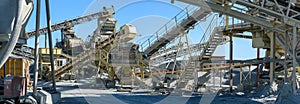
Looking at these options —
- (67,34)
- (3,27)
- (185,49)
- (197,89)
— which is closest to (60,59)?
(67,34)

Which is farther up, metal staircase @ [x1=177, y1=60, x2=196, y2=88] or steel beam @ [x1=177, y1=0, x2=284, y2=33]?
steel beam @ [x1=177, y1=0, x2=284, y2=33]

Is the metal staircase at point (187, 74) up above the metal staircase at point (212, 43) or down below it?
below

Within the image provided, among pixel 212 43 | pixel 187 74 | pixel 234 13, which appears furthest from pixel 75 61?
pixel 234 13

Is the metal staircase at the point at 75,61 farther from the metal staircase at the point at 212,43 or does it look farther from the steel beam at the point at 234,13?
the steel beam at the point at 234,13

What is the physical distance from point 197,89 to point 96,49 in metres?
8.12

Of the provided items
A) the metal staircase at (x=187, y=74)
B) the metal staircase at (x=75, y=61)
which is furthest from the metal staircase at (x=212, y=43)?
the metal staircase at (x=75, y=61)

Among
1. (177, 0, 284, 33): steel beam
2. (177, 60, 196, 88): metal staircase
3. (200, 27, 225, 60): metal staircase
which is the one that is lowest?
(177, 60, 196, 88): metal staircase

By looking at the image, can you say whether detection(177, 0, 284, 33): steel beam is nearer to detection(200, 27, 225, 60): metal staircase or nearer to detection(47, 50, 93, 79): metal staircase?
detection(200, 27, 225, 60): metal staircase

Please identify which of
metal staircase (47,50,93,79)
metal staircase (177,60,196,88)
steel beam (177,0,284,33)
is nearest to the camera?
steel beam (177,0,284,33)

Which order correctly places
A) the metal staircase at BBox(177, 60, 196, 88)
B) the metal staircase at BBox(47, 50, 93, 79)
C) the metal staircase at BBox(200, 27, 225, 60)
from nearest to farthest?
the metal staircase at BBox(200, 27, 225, 60)
the metal staircase at BBox(177, 60, 196, 88)
the metal staircase at BBox(47, 50, 93, 79)

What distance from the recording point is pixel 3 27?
7113 mm

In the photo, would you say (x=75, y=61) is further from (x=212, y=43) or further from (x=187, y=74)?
(x=212, y=43)

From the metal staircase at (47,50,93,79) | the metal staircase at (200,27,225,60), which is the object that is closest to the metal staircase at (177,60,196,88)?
the metal staircase at (200,27,225,60)

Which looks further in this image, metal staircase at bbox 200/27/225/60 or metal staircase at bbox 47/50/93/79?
metal staircase at bbox 47/50/93/79
